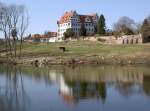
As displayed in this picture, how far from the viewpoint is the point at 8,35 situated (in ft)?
290

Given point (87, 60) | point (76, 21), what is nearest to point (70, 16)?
point (76, 21)

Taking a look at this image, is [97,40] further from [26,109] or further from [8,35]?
[26,109]

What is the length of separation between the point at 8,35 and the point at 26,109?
6791 centimetres

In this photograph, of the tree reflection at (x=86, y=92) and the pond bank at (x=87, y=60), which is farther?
the pond bank at (x=87, y=60)

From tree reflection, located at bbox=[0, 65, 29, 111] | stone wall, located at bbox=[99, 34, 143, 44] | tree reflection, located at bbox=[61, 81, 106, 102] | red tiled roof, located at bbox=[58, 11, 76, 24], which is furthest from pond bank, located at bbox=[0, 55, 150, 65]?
red tiled roof, located at bbox=[58, 11, 76, 24]

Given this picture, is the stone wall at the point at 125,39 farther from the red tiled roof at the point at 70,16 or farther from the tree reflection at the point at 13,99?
the tree reflection at the point at 13,99

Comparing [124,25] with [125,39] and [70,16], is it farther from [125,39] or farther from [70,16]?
[70,16]

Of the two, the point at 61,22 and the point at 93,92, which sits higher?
the point at 61,22

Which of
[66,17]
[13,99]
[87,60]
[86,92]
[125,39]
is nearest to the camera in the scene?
[13,99]

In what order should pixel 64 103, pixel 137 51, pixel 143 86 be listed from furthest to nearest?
pixel 137 51 < pixel 143 86 < pixel 64 103

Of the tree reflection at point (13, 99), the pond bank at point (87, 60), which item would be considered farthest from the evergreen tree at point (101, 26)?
the tree reflection at point (13, 99)

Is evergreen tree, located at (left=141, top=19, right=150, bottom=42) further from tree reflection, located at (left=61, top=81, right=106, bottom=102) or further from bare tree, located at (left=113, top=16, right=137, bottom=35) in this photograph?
tree reflection, located at (left=61, top=81, right=106, bottom=102)

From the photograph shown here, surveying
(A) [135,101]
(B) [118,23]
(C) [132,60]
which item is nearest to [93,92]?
(A) [135,101]

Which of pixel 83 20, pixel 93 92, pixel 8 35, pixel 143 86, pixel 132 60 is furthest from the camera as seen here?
pixel 83 20
